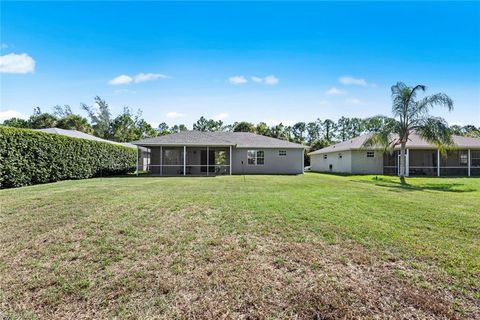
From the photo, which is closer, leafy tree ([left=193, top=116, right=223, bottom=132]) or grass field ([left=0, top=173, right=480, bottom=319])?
grass field ([left=0, top=173, right=480, bottom=319])

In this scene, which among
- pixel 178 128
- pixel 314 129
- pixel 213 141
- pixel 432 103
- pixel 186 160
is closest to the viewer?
pixel 432 103

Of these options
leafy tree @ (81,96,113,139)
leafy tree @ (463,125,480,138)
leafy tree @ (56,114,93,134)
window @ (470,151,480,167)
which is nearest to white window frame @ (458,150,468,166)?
window @ (470,151,480,167)

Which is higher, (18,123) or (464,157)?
(18,123)

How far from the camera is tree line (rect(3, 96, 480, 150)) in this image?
39.9m

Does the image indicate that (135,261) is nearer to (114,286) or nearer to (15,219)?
(114,286)

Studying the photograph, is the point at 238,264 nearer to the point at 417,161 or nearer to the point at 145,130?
the point at 417,161

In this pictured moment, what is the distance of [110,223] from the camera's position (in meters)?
5.59

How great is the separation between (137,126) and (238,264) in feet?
175

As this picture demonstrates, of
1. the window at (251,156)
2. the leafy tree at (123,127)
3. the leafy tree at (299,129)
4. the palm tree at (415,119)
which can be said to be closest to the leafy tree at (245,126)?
the leafy tree at (123,127)

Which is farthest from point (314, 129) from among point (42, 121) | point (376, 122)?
point (42, 121)

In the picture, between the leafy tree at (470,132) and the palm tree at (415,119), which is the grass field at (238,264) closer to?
the palm tree at (415,119)

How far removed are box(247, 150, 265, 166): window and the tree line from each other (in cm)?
1752

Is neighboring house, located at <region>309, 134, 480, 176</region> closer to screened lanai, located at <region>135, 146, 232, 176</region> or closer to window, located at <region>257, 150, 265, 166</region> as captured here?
window, located at <region>257, 150, 265, 166</region>

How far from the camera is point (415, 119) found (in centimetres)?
1741
